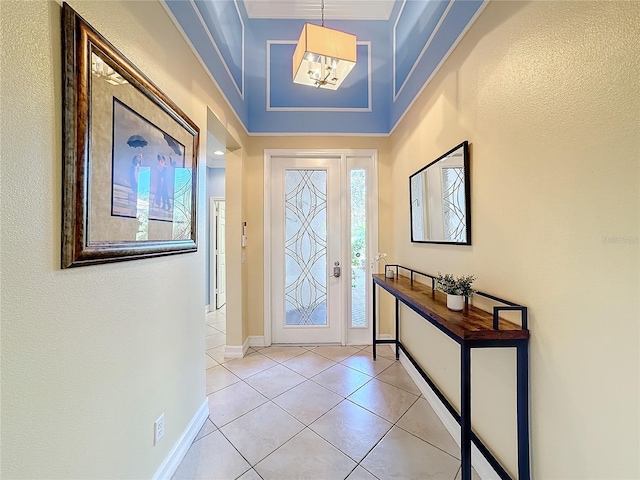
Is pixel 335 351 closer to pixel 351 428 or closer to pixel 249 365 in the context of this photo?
pixel 249 365

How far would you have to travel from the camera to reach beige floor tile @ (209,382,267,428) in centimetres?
194

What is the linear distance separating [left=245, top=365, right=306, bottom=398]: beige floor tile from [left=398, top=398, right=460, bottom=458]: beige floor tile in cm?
95

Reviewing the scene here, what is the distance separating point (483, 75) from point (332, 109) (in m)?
1.98

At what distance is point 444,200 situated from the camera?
1.83 m

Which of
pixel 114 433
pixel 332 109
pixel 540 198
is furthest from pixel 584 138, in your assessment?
pixel 332 109

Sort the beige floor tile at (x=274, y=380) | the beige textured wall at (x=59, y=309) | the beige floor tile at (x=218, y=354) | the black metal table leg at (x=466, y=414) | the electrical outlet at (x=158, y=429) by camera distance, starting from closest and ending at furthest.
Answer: the beige textured wall at (x=59, y=309) < the black metal table leg at (x=466, y=414) < the electrical outlet at (x=158, y=429) < the beige floor tile at (x=274, y=380) < the beige floor tile at (x=218, y=354)

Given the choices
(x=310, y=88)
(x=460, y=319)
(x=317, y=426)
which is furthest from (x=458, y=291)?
(x=310, y=88)

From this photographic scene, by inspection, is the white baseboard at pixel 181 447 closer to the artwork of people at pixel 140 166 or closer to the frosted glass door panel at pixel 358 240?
the artwork of people at pixel 140 166

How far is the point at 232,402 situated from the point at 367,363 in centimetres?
134

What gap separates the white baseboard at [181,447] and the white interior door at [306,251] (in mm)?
1402

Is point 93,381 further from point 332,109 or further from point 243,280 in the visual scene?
point 332,109

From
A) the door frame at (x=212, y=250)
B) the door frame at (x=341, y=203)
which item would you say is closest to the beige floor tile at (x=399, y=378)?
the door frame at (x=341, y=203)

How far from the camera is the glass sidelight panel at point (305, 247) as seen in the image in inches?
126

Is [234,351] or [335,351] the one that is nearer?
[234,351]
